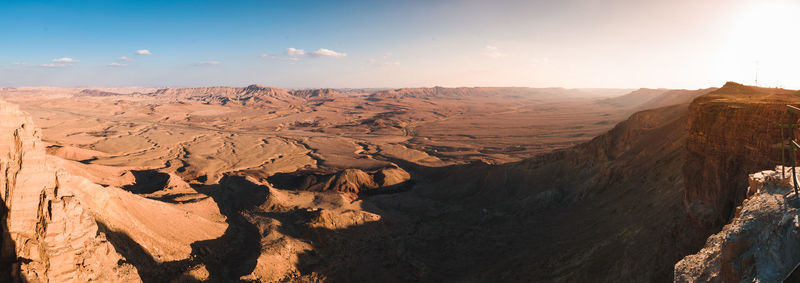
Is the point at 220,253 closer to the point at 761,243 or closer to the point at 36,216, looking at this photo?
the point at 36,216

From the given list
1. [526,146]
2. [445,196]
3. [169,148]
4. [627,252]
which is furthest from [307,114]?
[627,252]

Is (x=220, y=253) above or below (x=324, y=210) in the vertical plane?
below

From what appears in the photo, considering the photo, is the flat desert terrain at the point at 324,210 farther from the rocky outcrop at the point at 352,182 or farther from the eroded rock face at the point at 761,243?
the eroded rock face at the point at 761,243

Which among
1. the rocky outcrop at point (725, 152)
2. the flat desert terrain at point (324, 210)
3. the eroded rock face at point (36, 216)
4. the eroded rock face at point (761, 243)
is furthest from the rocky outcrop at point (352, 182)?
the eroded rock face at point (761, 243)

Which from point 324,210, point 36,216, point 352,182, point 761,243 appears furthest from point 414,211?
point 761,243

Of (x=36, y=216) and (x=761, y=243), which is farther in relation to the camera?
(x=36, y=216)

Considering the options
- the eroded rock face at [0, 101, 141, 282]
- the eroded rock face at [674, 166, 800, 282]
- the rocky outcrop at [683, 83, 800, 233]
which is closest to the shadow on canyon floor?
the eroded rock face at [0, 101, 141, 282]
